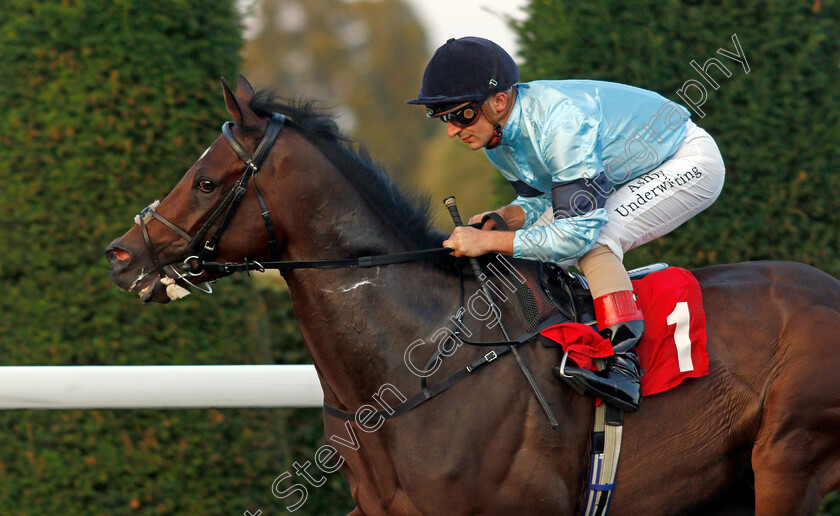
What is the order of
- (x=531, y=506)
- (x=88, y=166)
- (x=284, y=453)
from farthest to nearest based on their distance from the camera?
1. (x=284, y=453)
2. (x=88, y=166)
3. (x=531, y=506)

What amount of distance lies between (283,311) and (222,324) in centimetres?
52

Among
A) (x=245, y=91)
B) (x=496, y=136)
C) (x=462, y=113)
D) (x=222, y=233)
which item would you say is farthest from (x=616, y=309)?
(x=245, y=91)

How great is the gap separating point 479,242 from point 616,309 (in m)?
0.49

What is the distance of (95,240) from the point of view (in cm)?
392

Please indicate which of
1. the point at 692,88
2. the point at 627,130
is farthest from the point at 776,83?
the point at 627,130

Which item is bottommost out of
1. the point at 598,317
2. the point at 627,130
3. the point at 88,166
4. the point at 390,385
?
the point at 88,166

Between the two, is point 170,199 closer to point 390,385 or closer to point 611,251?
point 390,385

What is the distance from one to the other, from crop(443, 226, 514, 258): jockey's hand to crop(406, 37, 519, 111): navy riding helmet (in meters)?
0.43

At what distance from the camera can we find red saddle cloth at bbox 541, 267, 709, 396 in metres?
2.69

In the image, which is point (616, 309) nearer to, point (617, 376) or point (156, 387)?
point (617, 376)

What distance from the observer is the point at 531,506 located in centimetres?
249

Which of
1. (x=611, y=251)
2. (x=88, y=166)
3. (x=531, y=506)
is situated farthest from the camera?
(x=88, y=166)

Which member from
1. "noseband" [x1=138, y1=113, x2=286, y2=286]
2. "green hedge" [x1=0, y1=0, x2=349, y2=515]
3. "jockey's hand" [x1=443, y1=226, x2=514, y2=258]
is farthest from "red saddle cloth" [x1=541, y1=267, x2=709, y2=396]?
"green hedge" [x1=0, y1=0, x2=349, y2=515]

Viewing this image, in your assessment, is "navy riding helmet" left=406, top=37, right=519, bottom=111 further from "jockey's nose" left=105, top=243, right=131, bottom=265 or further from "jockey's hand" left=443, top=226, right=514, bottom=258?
"jockey's nose" left=105, top=243, right=131, bottom=265
